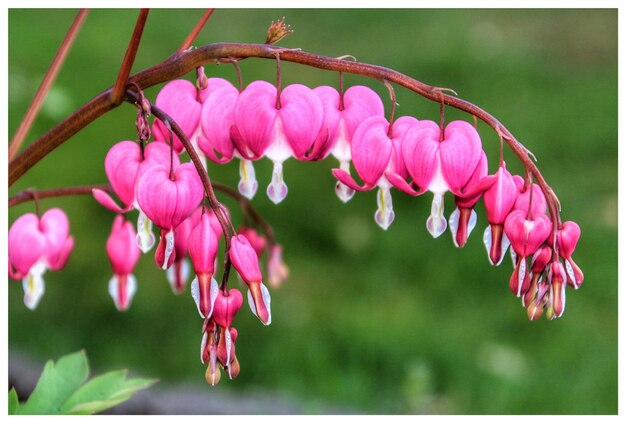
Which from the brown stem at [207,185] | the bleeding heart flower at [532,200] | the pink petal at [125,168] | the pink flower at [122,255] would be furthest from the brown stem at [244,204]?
the bleeding heart flower at [532,200]

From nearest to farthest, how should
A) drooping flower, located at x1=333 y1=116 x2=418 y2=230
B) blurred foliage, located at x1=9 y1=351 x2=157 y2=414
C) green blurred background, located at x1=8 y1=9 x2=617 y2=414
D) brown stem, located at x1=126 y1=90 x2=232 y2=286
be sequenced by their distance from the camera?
brown stem, located at x1=126 y1=90 x2=232 y2=286 → drooping flower, located at x1=333 y1=116 x2=418 y2=230 → blurred foliage, located at x1=9 y1=351 x2=157 y2=414 → green blurred background, located at x1=8 y1=9 x2=617 y2=414

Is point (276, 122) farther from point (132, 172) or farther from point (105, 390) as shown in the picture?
point (105, 390)

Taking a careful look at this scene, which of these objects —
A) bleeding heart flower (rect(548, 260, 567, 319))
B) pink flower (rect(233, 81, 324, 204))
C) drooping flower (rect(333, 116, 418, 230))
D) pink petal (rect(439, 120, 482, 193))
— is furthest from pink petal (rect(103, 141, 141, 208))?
bleeding heart flower (rect(548, 260, 567, 319))

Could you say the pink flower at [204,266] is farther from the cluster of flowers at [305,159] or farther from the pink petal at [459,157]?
the pink petal at [459,157]

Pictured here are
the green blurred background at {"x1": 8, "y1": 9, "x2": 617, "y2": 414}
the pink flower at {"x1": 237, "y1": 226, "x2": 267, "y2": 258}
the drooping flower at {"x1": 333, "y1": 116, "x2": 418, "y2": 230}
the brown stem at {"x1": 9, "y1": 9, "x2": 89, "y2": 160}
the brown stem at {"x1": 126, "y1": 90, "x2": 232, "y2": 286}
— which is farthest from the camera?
the green blurred background at {"x1": 8, "y1": 9, "x2": 617, "y2": 414}

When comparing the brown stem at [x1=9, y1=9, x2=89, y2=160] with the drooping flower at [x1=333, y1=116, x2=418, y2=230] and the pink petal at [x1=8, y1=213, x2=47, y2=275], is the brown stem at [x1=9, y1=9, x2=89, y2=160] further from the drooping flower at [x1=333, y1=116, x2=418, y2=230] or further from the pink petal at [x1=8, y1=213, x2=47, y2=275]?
the drooping flower at [x1=333, y1=116, x2=418, y2=230]

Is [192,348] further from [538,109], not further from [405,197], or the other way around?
[538,109]

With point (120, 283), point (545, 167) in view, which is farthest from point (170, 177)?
point (545, 167)
